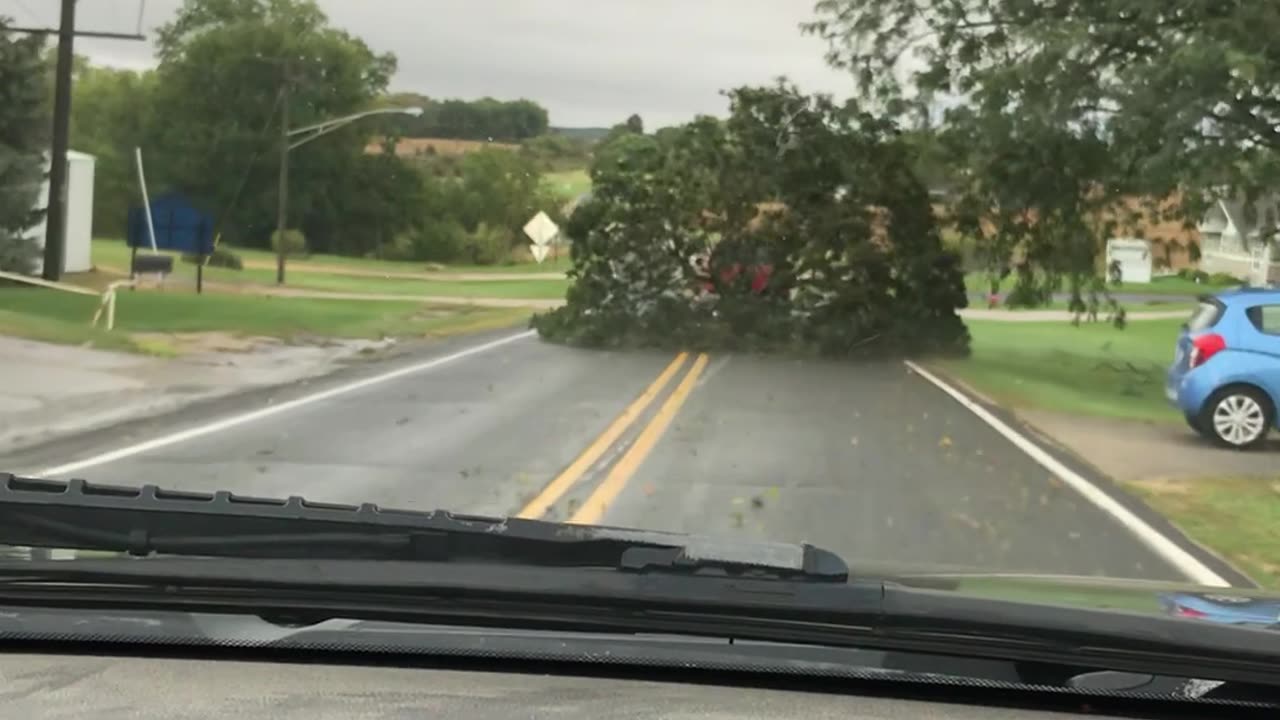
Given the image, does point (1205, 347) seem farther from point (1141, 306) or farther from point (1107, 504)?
point (1107, 504)

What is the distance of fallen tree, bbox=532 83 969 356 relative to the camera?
13055 millimetres

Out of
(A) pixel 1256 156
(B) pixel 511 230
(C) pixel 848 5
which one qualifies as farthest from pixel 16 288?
(A) pixel 1256 156

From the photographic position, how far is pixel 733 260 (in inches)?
525

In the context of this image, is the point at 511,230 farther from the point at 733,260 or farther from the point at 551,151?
the point at 733,260

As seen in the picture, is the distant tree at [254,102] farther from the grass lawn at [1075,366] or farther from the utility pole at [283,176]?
the grass lawn at [1075,366]

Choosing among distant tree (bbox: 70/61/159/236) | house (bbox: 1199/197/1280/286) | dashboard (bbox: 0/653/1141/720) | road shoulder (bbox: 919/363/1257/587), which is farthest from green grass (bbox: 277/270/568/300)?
dashboard (bbox: 0/653/1141/720)

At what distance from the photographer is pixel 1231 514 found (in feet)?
25.1

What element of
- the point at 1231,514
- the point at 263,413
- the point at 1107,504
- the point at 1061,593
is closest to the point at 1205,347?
the point at 1231,514

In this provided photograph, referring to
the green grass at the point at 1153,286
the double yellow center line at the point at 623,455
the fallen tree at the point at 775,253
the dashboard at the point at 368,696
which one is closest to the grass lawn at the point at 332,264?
the double yellow center line at the point at 623,455

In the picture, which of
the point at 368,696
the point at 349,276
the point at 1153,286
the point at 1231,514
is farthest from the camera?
the point at 1153,286

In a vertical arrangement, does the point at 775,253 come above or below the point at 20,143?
below

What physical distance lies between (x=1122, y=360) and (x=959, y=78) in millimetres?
2999

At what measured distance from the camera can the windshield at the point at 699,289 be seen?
26.2 feet

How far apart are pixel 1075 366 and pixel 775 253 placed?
299cm
